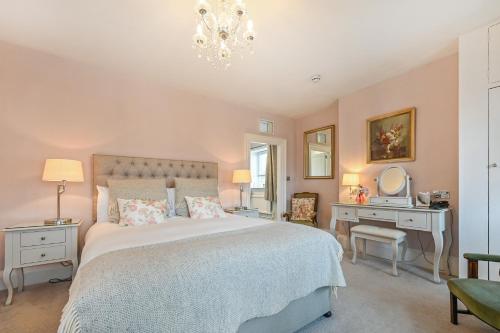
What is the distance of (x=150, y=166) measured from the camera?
10.6 ft

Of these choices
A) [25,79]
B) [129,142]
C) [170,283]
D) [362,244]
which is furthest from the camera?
[362,244]

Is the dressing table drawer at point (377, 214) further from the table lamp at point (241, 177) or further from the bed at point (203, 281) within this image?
the table lamp at point (241, 177)

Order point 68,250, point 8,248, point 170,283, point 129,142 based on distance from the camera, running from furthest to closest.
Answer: point 129,142 → point 68,250 → point 8,248 → point 170,283

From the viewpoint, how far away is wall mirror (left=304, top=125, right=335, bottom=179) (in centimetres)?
442

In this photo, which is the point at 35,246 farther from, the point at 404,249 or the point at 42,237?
the point at 404,249

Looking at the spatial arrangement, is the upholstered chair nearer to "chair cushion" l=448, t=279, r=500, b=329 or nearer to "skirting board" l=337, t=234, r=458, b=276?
"skirting board" l=337, t=234, r=458, b=276

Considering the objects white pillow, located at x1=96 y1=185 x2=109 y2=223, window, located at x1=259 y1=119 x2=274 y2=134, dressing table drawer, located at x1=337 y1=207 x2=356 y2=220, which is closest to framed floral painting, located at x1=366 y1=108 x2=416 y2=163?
dressing table drawer, located at x1=337 y1=207 x2=356 y2=220

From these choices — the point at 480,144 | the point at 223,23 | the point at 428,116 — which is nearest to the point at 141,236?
the point at 223,23

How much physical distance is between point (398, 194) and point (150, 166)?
135 inches

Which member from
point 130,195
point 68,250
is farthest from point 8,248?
point 130,195

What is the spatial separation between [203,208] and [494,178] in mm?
3084

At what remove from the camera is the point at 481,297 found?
1521 mm

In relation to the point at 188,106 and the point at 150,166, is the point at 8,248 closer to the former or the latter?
the point at 150,166

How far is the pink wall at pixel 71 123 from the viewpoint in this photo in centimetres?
246
